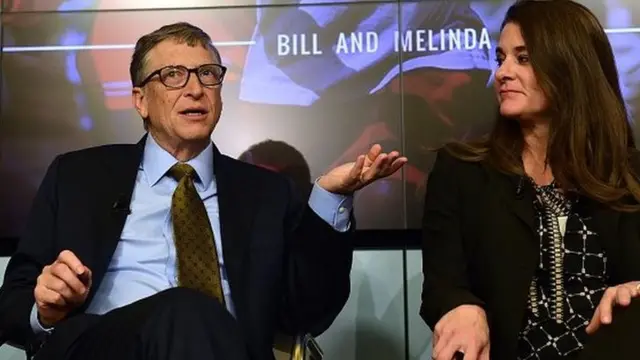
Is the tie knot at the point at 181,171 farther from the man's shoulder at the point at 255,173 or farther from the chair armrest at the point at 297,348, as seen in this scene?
the chair armrest at the point at 297,348

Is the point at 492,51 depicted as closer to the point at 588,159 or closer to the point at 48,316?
the point at 588,159

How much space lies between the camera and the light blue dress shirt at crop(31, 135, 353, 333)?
5.77ft

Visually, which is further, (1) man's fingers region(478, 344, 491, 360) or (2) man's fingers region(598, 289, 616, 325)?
(1) man's fingers region(478, 344, 491, 360)

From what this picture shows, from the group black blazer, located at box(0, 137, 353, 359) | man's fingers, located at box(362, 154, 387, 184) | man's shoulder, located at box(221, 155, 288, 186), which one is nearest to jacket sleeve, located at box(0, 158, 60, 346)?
black blazer, located at box(0, 137, 353, 359)

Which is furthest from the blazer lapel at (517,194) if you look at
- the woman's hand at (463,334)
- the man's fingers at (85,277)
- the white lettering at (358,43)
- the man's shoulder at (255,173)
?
the man's fingers at (85,277)

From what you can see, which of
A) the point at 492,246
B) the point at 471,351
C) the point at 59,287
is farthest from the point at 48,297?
the point at 492,246

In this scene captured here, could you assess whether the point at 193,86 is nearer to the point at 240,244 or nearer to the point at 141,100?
the point at 141,100

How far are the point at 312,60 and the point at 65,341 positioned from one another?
127cm

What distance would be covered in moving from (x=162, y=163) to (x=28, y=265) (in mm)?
370

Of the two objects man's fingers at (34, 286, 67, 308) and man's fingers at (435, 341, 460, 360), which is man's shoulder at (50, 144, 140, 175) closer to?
→ man's fingers at (34, 286, 67, 308)

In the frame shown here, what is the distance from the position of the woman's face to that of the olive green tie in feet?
2.38

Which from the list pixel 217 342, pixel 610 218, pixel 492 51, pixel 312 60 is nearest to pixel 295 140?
pixel 312 60

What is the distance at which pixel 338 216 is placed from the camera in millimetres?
1752

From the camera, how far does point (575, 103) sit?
1.85m
